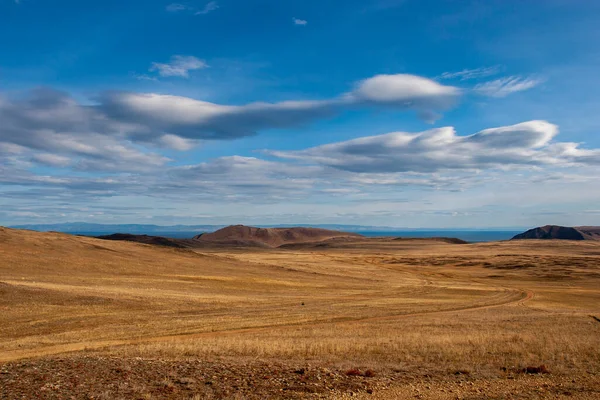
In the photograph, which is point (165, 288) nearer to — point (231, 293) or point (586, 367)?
point (231, 293)

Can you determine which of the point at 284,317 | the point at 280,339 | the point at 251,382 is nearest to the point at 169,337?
the point at 280,339

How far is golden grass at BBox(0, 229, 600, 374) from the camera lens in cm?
1927

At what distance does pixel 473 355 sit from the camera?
1897 cm

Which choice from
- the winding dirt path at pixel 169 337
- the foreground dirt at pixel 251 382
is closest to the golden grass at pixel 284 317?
the winding dirt path at pixel 169 337

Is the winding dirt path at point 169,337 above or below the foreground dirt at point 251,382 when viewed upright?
below

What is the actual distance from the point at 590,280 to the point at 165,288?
6093cm

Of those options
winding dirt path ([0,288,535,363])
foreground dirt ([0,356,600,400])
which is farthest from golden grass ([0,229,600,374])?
foreground dirt ([0,356,600,400])

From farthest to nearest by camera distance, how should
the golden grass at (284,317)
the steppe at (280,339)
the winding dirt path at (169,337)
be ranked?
the winding dirt path at (169,337)
the golden grass at (284,317)
the steppe at (280,339)

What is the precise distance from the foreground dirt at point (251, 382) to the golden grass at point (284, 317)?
1623 mm

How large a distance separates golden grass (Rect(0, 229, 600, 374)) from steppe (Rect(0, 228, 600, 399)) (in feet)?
0.44

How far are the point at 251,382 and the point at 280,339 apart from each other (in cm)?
893

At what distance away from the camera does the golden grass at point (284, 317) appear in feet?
63.2

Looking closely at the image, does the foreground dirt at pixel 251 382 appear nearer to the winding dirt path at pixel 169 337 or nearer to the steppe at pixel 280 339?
the steppe at pixel 280 339

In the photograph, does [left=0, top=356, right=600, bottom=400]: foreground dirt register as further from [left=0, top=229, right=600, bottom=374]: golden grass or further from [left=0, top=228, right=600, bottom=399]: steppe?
[left=0, top=229, right=600, bottom=374]: golden grass
